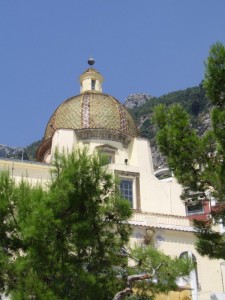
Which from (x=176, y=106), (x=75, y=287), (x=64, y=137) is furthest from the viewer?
(x=64, y=137)

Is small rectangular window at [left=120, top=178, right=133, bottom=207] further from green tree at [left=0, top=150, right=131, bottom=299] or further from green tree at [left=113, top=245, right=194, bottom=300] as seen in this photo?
green tree at [left=113, top=245, right=194, bottom=300]

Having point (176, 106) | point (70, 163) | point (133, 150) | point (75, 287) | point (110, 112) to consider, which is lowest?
point (75, 287)

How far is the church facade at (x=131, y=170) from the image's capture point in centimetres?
2752

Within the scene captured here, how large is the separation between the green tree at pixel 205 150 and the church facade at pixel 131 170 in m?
11.4

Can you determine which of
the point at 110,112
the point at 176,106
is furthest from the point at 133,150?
the point at 176,106

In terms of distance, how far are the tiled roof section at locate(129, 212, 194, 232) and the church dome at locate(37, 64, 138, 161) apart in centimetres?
589

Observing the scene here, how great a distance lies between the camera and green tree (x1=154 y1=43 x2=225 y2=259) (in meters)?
14.1

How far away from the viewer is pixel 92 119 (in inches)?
1273

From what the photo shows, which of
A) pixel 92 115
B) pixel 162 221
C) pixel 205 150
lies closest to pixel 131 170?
pixel 162 221

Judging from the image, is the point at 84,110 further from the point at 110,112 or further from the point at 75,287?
the point at 75,287

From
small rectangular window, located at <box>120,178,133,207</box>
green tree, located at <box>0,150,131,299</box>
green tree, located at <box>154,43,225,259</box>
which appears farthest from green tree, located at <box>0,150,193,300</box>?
small rectangular window, located at <box>120,178,133,207</box>

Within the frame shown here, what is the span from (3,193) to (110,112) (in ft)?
63.1

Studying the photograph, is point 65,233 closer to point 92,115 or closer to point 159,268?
point 159,268

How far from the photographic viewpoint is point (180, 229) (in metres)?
28.0
